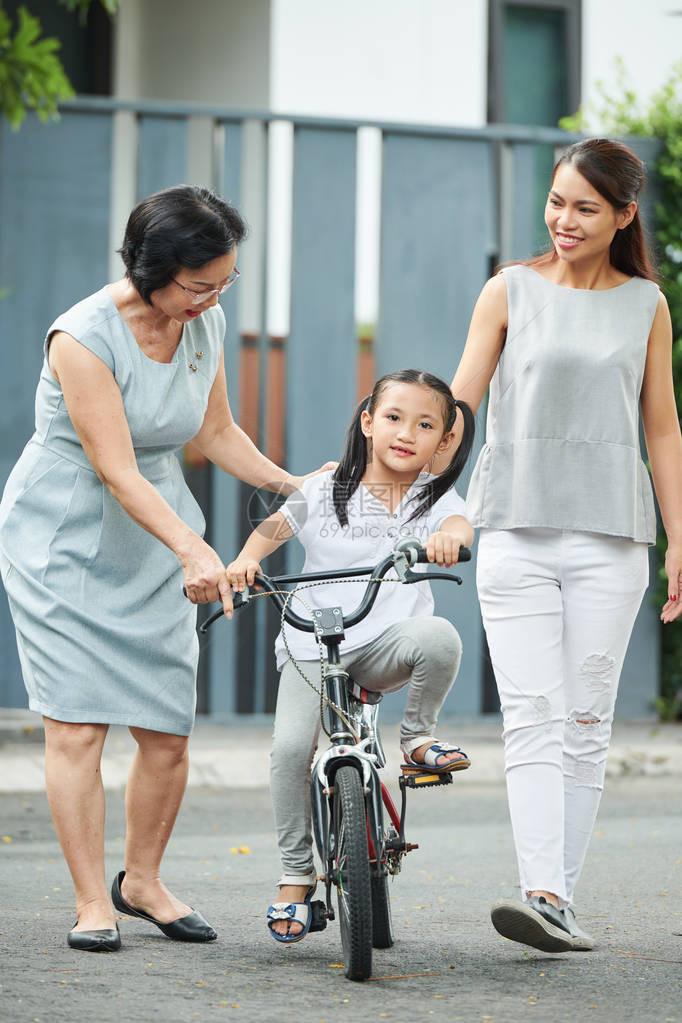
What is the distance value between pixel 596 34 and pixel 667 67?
63cm

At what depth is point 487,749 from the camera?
358 inches

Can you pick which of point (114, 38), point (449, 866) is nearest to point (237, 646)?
point (449, 866)

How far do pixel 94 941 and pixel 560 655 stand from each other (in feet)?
4.83

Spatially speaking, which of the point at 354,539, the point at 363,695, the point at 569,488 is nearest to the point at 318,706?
the point at 363,695

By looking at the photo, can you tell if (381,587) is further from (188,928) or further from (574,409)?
(188,928)

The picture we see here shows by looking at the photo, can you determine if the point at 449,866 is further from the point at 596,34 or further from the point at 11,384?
the point at 596,34

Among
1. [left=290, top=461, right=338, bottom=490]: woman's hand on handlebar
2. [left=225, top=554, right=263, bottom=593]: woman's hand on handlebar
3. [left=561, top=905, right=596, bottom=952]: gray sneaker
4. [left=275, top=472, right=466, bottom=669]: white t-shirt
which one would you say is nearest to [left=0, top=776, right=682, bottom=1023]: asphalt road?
[left=561, top=905, right=596, bottom=952]: gray sneaker

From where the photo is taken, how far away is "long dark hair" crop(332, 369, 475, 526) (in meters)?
4.11

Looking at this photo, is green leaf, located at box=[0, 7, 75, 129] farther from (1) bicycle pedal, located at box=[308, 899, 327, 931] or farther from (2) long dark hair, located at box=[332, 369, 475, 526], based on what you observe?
(1) bicycle pedal, located at box=[308, 899, 327, 931]

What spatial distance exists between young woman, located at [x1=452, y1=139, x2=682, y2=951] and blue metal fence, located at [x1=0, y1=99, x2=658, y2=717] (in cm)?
553

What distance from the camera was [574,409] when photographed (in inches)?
164

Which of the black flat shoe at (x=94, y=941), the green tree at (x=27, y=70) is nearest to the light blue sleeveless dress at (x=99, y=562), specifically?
the black flat shoe at (x=94, y=941)

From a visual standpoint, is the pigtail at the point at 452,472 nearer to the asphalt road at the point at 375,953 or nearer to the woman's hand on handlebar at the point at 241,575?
the woman's hand on handlebar at the point at 241,575

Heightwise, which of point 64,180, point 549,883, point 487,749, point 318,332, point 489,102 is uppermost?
point 489,102
